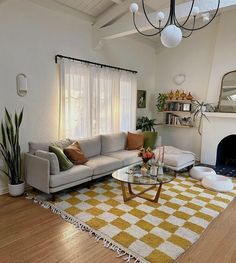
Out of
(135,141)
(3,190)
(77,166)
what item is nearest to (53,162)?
(77,166)

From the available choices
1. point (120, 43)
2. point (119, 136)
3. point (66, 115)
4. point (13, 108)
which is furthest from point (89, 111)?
point (120, 43)

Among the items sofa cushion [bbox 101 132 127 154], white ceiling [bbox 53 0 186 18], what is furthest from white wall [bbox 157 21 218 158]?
sofa cushion [bbox 101 132 127 154]

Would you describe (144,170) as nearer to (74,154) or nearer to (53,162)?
(74,154)

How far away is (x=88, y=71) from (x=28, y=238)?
125 inches

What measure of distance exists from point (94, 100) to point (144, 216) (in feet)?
8.65

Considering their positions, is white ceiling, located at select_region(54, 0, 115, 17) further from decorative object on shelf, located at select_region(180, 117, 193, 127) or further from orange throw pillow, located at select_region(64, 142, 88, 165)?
decorative object on shelf, located at select_region(180, 117, 193, 127)

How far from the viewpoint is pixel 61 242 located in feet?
7.73

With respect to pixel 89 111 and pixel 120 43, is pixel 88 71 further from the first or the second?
pixel 120 43

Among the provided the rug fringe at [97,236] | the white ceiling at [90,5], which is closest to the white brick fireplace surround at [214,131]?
the white ceiling at [90,5]

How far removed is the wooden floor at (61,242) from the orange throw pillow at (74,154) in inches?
39.0

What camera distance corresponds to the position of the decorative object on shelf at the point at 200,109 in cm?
526

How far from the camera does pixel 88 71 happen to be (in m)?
4.50

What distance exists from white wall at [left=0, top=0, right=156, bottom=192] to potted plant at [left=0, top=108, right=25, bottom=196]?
24cm

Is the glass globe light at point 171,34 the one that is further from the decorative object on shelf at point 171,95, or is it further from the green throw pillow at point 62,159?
the decorative object on shelf at point 171,95
